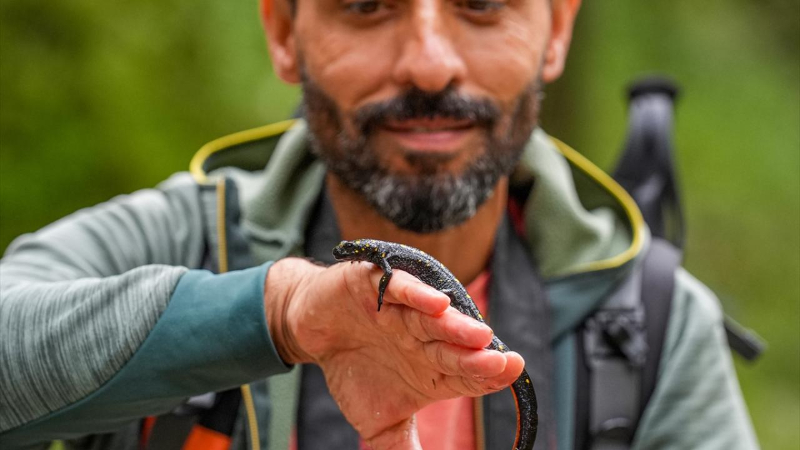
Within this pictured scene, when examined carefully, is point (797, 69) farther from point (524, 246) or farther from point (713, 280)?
point (524, 246)

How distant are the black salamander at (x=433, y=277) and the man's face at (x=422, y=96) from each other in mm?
995

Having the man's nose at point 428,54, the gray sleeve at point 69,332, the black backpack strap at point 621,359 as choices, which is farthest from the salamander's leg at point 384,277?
the black backpack strap at point 621,359

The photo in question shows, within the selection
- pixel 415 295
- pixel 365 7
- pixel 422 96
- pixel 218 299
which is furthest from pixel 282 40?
pixel 415 295

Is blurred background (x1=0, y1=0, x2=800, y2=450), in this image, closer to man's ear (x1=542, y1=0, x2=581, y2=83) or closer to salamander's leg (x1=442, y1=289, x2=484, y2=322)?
man's ear (x1=542, y1=0, x2=581, y2=83)

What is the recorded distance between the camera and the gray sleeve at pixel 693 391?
351cm

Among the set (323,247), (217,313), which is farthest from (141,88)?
(217,313)

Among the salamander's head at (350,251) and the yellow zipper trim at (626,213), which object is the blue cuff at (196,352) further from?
the yellow zipper trim at (626,213)

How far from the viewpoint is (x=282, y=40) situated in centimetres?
411

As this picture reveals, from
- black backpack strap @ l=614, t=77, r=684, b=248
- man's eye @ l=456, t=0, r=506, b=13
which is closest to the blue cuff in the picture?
man's eye @ l=456, t=0, r=506, b=13

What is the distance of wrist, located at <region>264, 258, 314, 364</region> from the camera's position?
2471 millimetres

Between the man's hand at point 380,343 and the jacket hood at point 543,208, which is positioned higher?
the man's hand at point 380,343

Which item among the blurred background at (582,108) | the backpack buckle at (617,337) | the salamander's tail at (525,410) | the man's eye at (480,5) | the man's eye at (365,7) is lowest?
the blurred background at (582,108)

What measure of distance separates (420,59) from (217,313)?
1.36m

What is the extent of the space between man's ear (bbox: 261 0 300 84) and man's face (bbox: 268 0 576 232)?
0.32m
